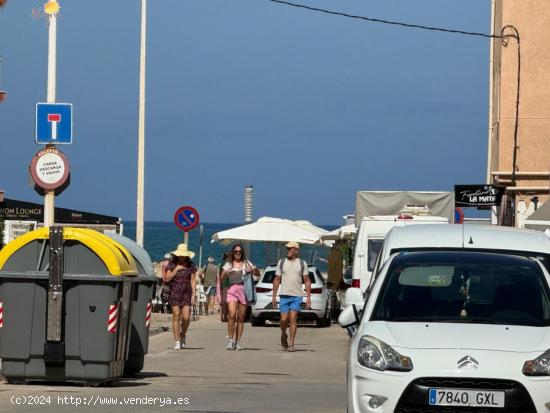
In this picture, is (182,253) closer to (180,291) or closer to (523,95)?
(180,291)

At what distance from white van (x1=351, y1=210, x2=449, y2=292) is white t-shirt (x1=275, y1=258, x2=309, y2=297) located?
1613 mm

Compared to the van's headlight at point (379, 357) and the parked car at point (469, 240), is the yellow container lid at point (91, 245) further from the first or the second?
the van's headlight at point (379, 357)

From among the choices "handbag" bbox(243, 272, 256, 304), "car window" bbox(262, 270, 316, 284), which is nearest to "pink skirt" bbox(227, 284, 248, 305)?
"handbag" bbox(243, 272, 256, 304)

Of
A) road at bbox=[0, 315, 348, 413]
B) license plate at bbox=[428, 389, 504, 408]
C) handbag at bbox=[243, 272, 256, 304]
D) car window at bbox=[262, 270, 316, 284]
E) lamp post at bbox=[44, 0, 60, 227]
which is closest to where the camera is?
license plate at bbox=[428, 389, 504, 408]

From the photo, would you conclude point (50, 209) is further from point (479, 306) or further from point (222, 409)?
point (479, 306)

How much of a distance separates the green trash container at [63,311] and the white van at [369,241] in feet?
33.9

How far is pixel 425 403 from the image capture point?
400 inches

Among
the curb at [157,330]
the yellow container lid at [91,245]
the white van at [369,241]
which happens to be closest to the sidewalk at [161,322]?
the curb at [157,330]

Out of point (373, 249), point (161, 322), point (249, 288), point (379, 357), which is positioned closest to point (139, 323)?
point (249, 288)

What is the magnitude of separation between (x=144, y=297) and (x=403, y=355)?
864 centimetres

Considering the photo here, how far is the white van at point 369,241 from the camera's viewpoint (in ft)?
87.8

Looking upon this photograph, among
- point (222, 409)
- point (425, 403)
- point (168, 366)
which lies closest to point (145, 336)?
point (168, 366)

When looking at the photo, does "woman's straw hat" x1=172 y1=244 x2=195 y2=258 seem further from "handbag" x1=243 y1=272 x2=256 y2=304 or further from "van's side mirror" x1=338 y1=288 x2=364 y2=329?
"van's side mirror" x1=338 y1=288 x2=364 y2=329

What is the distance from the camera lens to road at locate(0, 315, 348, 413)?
47.5ft
